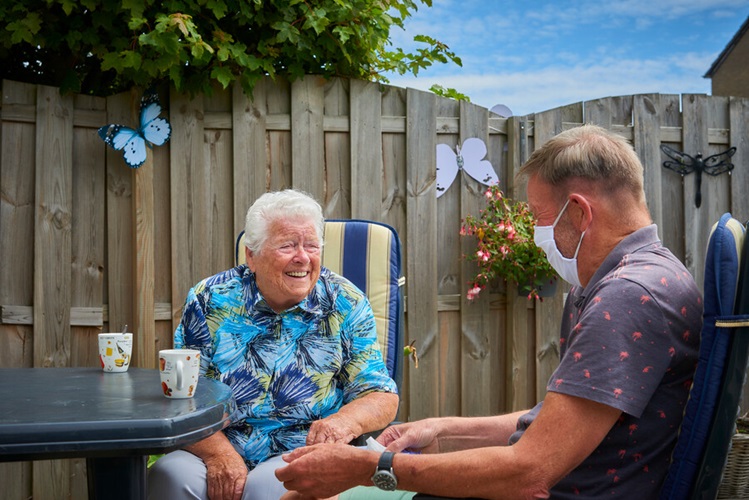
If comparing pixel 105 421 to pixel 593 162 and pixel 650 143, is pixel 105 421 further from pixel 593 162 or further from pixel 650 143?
pixel 650 143

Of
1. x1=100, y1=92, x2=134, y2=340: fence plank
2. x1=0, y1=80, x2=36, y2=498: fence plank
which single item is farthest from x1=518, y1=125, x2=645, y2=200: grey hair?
x1=0, y1=80, x2=36, y2=498: fence plank

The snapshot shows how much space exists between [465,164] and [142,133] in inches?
66.3

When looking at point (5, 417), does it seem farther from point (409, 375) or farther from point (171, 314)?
point (409, 375)

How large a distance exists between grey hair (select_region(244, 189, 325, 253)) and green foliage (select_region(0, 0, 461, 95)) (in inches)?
45.6

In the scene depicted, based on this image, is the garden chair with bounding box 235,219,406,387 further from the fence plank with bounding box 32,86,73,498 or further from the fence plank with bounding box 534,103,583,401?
the fence plank with bounding box 534,103,583,401

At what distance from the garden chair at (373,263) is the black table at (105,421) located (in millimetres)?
934

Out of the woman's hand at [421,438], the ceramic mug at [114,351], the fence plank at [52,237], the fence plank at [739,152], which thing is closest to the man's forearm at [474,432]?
the woman's hand at [421,438]

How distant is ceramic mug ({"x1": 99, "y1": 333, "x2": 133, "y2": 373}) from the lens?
2.26 meters

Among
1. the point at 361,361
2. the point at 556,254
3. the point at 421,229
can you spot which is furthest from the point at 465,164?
the point at 556,254

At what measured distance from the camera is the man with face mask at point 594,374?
134cm

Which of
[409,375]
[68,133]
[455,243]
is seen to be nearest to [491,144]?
[455,243]

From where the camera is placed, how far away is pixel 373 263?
2.93m

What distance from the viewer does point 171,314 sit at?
3.76 metres

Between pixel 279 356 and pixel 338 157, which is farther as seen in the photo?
pixel 338 157
